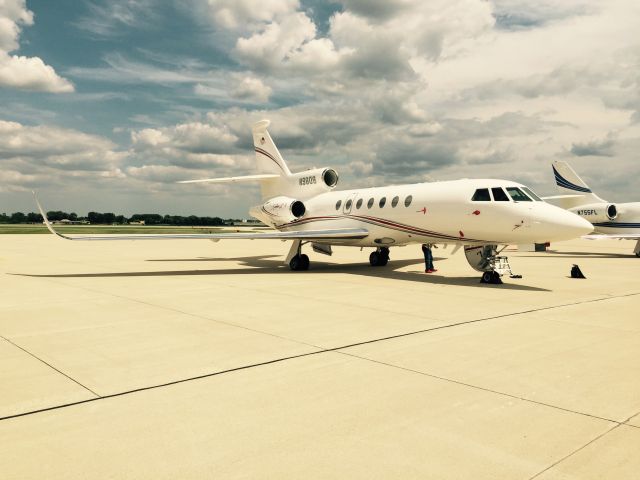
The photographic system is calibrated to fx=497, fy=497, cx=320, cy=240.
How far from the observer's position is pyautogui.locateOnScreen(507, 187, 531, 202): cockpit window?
13078mm

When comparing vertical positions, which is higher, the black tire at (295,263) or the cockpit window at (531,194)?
→ the cockpit window at (531,194)

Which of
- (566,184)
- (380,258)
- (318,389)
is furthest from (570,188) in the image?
(318,389)

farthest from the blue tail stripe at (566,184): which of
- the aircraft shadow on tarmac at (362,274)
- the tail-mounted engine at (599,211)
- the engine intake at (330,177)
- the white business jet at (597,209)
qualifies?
the engine intake at (330,177)

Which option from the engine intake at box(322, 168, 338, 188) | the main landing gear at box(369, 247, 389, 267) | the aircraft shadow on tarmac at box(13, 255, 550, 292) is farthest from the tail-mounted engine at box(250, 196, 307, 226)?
the main landing gear at box(369, 247, 389, 267)

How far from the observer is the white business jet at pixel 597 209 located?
2770cm

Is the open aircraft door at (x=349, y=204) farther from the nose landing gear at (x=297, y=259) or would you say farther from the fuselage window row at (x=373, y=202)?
the nose landing gear at (x=297, y=259)

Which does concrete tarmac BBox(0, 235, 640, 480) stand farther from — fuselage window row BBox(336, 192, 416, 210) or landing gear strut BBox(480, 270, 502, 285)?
fuselage window row BBox(336, 192, 416, 210)

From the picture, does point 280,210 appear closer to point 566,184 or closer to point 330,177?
point 330,177

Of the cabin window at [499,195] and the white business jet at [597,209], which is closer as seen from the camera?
the cabin window at [499,195]

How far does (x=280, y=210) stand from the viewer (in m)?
21.2

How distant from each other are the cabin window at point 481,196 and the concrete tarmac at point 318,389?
398cm

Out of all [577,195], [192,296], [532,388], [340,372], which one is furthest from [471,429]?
[577,195]

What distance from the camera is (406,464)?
3295 millimetres

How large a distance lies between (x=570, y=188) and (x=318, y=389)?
107ft
